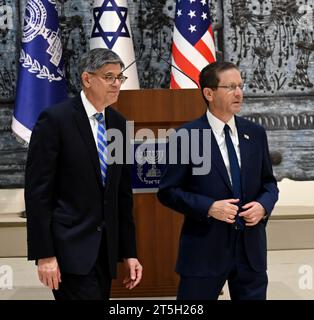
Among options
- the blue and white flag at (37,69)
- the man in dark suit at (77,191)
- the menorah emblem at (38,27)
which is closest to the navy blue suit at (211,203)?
the man in dark suit at (77,191)

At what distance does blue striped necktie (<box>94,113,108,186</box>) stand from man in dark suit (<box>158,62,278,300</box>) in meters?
0.32

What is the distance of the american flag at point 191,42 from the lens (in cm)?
563

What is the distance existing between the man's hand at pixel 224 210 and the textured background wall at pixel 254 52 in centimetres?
428

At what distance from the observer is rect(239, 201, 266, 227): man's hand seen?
2627mm

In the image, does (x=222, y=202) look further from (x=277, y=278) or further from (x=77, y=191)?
(x=277, y=278)

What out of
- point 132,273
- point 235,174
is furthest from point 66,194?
point 235,174

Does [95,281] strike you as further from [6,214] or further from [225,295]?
[6,214]

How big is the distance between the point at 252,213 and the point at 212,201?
0.18 m

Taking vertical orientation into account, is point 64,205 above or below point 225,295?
above

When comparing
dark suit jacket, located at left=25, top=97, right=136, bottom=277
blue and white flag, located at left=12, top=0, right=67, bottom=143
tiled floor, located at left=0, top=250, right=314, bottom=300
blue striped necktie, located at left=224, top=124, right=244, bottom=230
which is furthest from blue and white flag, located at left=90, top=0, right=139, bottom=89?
Result: dark suit jacket, located at left=25, top=97, right=136, bottom=277

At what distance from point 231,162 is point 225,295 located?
2383mm

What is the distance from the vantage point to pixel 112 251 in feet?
8.61

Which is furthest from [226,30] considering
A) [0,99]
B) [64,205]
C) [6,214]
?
[64,205]

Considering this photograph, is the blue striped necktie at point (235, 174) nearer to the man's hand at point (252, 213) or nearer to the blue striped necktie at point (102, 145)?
the man's hand at point (252, 213)
